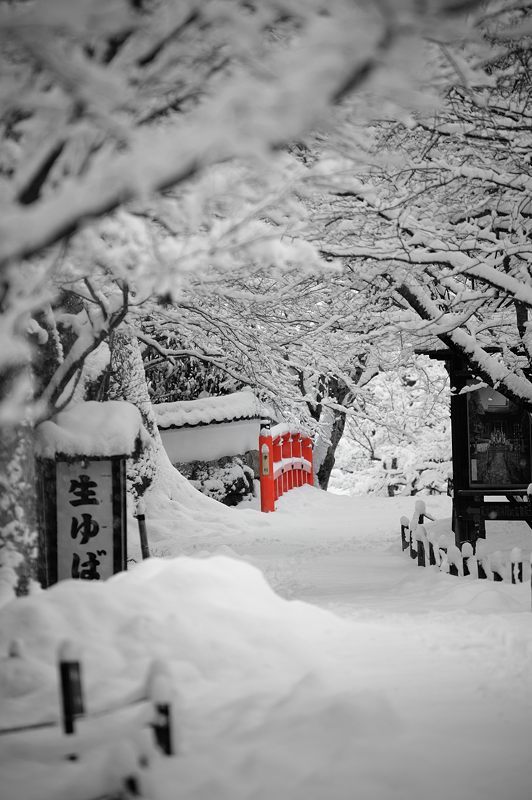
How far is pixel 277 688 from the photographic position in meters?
4.70

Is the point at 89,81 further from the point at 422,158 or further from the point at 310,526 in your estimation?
the point at 310,526

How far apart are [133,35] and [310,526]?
549 inches

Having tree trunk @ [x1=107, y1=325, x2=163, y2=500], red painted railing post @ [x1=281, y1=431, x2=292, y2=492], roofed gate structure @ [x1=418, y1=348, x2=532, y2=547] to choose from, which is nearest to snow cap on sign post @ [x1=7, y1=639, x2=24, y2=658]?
roofed gate structure @ [x1=418, y1=348, x2=532, y2=547]

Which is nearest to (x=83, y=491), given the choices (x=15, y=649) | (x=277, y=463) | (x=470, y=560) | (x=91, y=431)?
(x=91, y=431)

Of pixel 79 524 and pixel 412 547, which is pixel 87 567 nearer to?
pixel 79 524

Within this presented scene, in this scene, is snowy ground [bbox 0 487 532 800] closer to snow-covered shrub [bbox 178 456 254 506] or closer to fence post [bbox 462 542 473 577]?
fence post [bbox 462 542 473 577]

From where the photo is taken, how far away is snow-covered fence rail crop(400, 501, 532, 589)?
8.64m

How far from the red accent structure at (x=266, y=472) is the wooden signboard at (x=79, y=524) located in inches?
415

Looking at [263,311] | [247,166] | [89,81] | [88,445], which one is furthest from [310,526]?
[89,81]

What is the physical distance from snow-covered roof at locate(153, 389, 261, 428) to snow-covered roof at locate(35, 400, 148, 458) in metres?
10.4

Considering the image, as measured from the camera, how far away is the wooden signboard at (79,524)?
317 inches

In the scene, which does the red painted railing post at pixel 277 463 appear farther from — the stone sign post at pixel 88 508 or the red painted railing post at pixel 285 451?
the stone sign post at pixel 88 508

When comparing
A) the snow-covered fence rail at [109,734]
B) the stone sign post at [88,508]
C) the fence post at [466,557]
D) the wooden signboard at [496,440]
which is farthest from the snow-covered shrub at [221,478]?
the snow-covered fence rail at [109,734]

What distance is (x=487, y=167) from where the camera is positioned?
8.12 m
